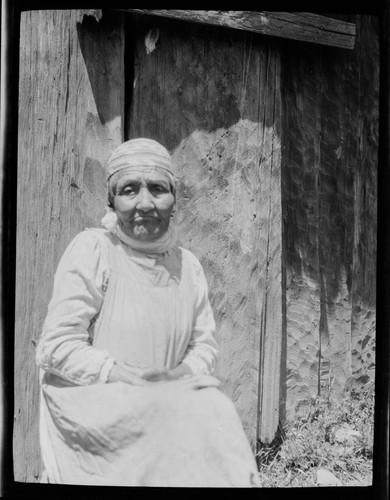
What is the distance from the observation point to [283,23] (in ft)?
14.3

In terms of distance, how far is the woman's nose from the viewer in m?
3.94

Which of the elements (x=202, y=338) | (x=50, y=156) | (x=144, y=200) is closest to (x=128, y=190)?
(x=144, y=200)

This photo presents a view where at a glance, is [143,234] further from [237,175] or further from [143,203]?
[237,175]

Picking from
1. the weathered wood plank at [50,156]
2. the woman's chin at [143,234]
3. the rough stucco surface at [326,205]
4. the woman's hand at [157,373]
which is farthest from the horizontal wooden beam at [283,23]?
the woman's hand at [157,373]

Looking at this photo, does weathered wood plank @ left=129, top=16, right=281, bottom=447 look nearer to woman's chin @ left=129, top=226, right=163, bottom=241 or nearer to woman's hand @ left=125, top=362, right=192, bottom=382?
woman's chin @ left=129, top=226, right=163, bottom=241

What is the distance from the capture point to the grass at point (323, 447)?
4.39 m

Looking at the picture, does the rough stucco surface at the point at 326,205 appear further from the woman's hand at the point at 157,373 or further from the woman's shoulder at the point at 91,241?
the woman's shoulder at the point at 91,241

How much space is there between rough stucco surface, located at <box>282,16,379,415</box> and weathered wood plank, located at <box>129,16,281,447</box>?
4.4 inches

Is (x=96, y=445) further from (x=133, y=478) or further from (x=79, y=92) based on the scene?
(x=79, y=92)

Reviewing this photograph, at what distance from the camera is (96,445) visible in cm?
387

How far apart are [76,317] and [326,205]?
51.1 inches

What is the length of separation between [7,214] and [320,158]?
1.46 meters

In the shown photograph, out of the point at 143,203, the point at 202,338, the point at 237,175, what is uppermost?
the point at 237,175

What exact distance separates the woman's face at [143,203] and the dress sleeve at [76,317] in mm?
160
